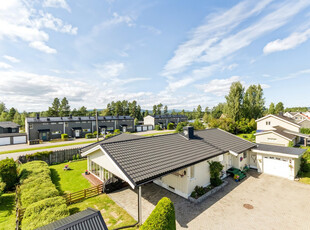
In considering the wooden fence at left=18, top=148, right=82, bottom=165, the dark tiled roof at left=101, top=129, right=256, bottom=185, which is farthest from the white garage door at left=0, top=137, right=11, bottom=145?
the dark tiled roof at left=101, top=129, right=256, bottom=185

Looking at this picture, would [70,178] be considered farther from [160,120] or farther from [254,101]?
[254,101]

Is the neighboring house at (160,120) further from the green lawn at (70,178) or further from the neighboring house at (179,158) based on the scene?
the neighboring house at (179,158)

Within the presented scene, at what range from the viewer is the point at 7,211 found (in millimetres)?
10414

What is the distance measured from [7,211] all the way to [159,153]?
456 inches

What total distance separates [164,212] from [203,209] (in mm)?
4896

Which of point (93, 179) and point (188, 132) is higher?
point (188, 132)

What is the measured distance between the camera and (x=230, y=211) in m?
10.3

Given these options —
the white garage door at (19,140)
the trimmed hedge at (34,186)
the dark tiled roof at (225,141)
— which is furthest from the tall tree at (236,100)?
the white garage door at (19,140)

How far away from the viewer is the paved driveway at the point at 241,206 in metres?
9.12

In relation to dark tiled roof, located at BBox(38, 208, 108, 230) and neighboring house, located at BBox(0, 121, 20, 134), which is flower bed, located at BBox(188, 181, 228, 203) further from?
neighboring house, located at BBox(0, 121, 20, 134)

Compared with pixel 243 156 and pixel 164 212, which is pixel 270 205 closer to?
pixel 243 156

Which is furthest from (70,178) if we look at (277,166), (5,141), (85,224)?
(5,141)

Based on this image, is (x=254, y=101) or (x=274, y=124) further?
(x=254, y=101)

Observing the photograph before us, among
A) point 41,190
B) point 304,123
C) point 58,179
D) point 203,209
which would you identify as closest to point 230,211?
point 203,209
